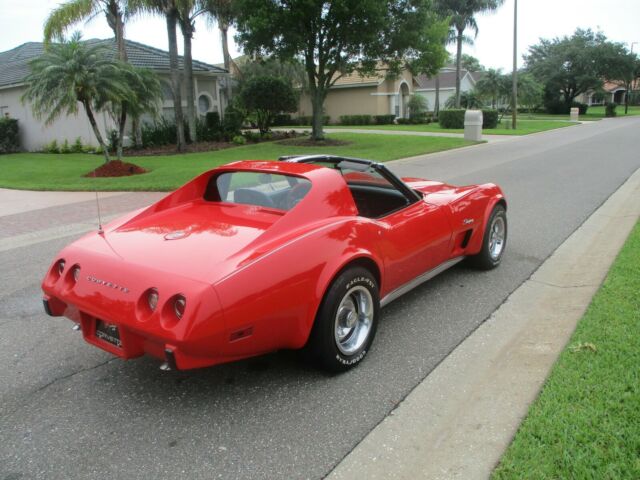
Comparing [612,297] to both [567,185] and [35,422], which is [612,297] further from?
[567,185]

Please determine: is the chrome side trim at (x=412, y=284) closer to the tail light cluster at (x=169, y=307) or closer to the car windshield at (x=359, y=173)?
the car windshield at (x=359, y=173)

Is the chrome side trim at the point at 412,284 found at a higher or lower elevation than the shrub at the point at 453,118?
lower

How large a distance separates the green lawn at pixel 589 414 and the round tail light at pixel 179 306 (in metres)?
1.67

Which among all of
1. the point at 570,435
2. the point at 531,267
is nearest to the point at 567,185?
the point at 531,267

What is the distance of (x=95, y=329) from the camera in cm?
308

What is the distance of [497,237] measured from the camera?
546 centimetres

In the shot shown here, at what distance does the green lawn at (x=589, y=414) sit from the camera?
2.36 m

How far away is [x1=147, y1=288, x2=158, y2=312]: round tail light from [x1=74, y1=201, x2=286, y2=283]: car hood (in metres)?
0.13

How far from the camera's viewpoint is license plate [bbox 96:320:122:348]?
9.60ft

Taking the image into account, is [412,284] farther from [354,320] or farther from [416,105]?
[416,105]

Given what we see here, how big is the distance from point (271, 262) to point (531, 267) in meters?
3.59

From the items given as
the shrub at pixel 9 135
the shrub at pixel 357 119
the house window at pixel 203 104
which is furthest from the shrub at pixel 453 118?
the shrub at pixel 9 135

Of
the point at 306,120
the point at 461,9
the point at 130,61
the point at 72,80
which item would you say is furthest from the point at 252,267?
the point at 461,9

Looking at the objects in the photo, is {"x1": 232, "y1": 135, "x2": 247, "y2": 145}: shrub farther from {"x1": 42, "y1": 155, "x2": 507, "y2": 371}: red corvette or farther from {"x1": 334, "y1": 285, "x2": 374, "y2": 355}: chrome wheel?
{"x1": 334, "y1": 285, "x2": 374, "y2": 355}: chrome wheel
